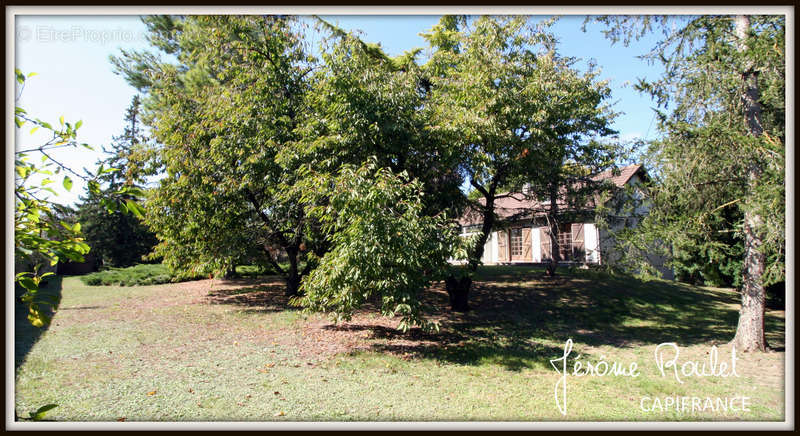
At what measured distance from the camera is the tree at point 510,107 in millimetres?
9094

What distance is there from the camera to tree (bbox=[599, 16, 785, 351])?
7234 mm

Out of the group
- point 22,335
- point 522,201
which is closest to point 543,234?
point 522,201

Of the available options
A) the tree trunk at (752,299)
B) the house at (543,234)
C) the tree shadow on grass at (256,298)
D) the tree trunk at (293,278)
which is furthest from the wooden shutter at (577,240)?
the tree shadow on grass at (256,298)

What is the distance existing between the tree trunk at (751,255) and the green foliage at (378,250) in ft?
18.7

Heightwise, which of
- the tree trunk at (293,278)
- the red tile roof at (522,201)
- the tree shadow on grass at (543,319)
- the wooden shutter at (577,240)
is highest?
the red tile roof at (522,201)

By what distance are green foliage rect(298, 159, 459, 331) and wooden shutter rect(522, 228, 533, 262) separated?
55.8 ft

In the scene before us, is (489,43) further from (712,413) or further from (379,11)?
(712,413)

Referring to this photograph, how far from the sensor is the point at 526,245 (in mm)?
23547

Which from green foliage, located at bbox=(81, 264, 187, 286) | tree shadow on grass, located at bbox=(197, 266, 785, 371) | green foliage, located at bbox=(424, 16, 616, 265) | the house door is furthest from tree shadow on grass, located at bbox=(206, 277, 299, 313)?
the house door

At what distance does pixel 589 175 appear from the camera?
1273 centimetres

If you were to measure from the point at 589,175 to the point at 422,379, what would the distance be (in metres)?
9.13

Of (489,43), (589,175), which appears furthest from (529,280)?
(489,43)

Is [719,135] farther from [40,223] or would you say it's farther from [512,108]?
[40,223]

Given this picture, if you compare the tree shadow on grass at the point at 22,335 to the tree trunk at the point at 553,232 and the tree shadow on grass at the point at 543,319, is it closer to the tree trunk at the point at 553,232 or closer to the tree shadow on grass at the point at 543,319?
the tree shadow on grass at the point at 543,319
